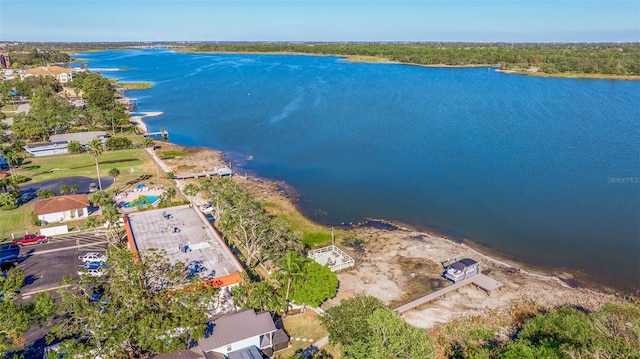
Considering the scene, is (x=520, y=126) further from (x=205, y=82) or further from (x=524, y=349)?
(x=205, y=82)

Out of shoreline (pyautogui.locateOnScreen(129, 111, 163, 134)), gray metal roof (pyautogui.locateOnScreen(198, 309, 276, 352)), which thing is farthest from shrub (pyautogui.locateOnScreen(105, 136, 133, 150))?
gray metal roof (pyautogui.locateOnScreen(198, 309, 276, 352))

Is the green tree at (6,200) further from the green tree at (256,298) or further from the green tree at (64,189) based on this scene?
the green tree at (256,298)

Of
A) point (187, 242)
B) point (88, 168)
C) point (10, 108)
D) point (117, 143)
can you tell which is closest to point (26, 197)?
point (88, 168)

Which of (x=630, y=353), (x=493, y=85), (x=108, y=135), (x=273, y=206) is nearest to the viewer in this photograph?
(x=630, y=353)

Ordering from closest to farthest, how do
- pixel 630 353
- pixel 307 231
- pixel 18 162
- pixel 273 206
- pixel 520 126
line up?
pixel 630 353
pixel 307 231
pixel 273 206
pixel 18 162
pixel 520 126

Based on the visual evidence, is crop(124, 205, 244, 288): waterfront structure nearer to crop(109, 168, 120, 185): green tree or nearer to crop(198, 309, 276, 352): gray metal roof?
crop(198, 309, 276, 352): gray metal roof

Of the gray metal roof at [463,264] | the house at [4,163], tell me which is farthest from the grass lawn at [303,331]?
the house at [4,163]

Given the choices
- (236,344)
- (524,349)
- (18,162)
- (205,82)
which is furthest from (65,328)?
(205,82)
